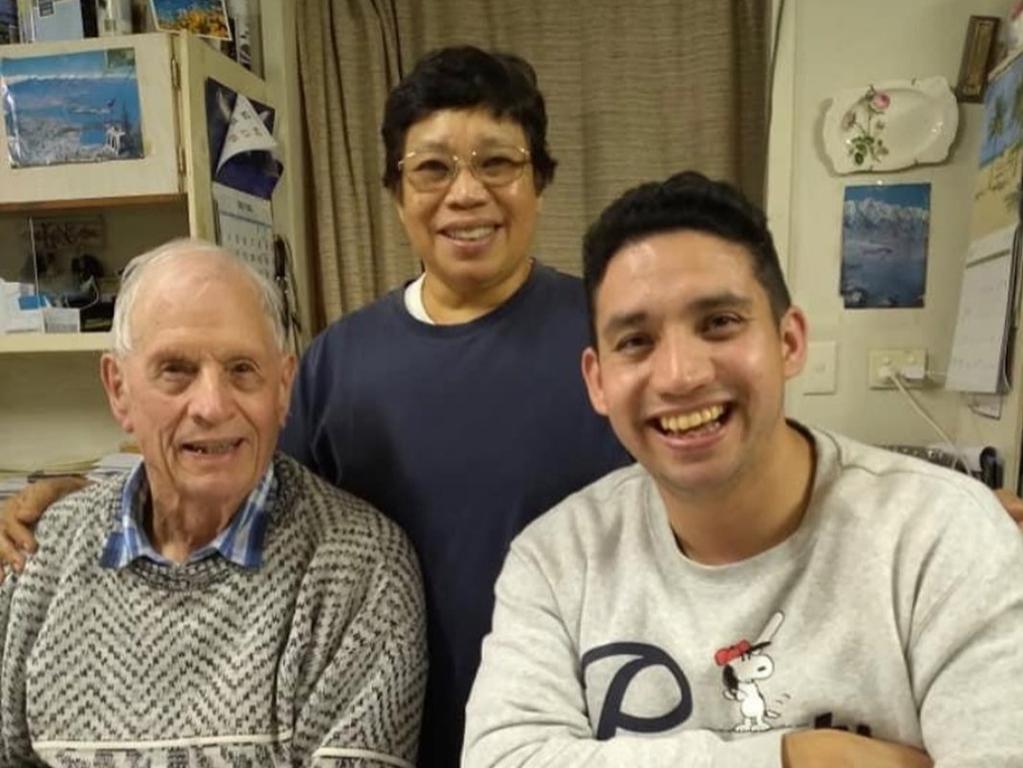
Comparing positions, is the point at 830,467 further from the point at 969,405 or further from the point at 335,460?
the point at 969,405

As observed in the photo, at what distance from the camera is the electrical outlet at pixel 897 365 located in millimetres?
2342

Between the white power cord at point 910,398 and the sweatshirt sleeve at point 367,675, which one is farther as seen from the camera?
the white power cord at point 910,398

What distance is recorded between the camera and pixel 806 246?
7.81 ft

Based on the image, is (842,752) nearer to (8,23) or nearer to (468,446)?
(468,446)

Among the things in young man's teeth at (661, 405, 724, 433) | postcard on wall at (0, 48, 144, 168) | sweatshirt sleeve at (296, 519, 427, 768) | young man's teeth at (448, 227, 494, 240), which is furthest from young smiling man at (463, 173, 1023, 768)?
postcard on wall at (0, 48, 144, 168)

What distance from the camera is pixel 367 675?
116 centimetres

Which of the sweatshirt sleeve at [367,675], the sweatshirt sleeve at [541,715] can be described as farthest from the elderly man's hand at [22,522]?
the sweatshirt sleeve at [541,715]

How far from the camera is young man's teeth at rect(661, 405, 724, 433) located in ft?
3.11

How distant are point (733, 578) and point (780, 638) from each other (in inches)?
3.3

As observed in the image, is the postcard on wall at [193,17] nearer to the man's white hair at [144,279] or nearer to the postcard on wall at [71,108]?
the postcard on wall at [71,108]

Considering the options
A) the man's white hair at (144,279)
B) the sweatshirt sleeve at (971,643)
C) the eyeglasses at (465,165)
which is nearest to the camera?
the sweatshirt sleeve at (971,643)

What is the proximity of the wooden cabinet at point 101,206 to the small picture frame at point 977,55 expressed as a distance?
6.61ft

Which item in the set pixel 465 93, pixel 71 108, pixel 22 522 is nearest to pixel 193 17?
pixel 71 108

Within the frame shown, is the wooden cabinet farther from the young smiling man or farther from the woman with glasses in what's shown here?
the young smiling man
